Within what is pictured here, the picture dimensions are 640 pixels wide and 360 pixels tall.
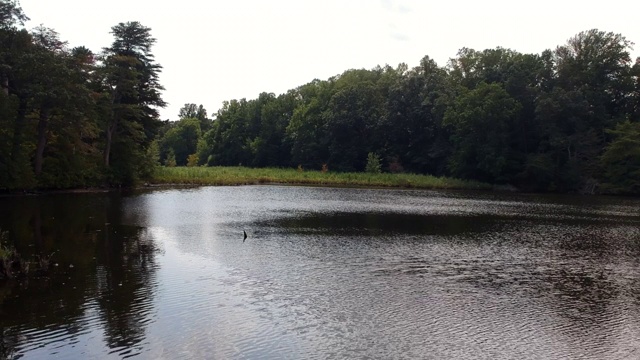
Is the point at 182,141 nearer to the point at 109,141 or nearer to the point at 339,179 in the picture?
the point at 339,179

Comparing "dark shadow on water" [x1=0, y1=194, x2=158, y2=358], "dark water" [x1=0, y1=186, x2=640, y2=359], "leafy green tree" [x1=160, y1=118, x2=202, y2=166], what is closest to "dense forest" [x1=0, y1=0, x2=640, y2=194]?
"dark water" [x1=0, y1=186, x2=640, y2=359]

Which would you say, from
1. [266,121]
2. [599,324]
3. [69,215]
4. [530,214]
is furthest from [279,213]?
[266,121]

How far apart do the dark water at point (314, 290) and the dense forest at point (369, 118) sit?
12.3 m

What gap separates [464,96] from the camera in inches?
2936

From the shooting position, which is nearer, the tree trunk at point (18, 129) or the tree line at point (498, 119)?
the tree trunk at point (18, 129)

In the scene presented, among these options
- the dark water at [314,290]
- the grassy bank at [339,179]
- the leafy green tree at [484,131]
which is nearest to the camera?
the dark water at [314,290]

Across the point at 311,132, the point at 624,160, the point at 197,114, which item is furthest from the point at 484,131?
the point at 197,114

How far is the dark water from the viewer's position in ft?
35.2

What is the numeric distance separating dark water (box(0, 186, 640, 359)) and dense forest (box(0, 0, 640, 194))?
485 inches

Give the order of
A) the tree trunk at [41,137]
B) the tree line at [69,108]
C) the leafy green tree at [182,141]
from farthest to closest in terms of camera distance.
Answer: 1. the leafy green tree at [182,141]
2. the tree trunk at [41,137]
3. the tree line at [69,108]

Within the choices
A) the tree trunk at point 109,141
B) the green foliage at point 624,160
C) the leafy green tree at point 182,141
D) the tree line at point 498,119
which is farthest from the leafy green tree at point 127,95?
the leafy green tree at point 182,141

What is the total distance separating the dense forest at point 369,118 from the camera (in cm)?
3919

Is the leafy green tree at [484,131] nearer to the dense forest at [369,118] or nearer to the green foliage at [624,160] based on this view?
the dense forest at [369,118]

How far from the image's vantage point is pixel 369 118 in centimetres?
8812
